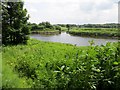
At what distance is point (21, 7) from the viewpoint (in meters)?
26.8

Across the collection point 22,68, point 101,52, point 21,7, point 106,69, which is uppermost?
point 21,7

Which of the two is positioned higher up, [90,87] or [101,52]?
[101,52]

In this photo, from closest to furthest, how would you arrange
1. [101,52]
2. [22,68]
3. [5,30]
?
1. [101,52]
2. [22,68]
3. [5,30]

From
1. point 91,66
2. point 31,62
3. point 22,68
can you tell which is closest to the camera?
point 91,66

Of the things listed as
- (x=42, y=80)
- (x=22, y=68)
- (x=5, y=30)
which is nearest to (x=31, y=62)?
(x=22, y=68)

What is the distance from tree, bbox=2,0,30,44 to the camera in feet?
83.3

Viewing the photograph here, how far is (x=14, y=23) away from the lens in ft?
85.3

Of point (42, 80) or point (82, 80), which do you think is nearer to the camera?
point (82, 80)

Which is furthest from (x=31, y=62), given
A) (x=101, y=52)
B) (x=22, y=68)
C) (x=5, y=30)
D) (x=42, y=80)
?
(x=5, y=30)

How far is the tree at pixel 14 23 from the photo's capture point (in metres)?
25.4

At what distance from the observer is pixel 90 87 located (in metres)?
5.48

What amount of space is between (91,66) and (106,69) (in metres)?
0.49

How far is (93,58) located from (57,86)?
3.51 ft

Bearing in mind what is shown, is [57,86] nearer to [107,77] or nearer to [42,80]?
[42,80]
